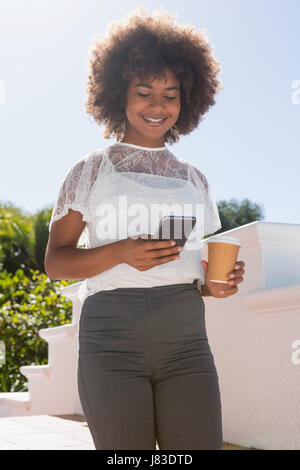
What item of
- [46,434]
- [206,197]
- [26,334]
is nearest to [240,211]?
[26,334]

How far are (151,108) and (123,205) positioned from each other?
0.39 m

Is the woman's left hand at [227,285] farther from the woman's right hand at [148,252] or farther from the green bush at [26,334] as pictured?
the green bush at [26,334]

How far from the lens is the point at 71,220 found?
191 centimetres

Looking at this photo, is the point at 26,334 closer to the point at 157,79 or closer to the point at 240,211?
the point at 157,79

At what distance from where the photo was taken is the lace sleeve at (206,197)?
7.04ft

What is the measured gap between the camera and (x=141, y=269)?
5.72 feet

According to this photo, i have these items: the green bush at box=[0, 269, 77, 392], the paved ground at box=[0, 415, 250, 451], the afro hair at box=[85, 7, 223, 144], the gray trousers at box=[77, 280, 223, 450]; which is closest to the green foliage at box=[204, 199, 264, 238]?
the green bush at box=[0, 269, 77, 392]

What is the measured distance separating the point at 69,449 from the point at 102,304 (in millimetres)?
3083

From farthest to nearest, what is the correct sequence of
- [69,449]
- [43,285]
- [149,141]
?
[43,285]
[69,449]
[149,141]

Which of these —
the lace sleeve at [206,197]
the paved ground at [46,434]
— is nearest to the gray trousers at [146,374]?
the lace sleeve at [206,197]

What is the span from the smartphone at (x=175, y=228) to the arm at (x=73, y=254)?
14 cm

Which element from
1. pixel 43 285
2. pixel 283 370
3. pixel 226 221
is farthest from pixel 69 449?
pixel 226 221

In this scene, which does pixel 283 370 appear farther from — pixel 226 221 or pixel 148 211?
pixel 226 221

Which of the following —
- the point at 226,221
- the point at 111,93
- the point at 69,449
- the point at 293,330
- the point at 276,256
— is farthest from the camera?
the point at 226,221
